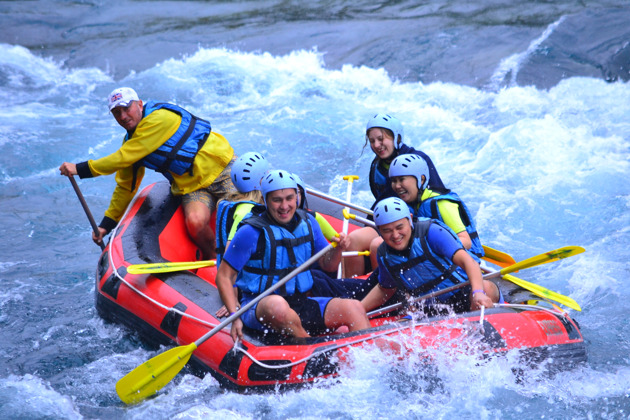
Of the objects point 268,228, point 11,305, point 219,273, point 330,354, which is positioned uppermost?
point 268,228

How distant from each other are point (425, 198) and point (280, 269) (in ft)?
3.43

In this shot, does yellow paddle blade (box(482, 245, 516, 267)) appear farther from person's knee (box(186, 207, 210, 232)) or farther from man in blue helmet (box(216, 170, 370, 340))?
person's knee (box(186, 207, 210, 232))

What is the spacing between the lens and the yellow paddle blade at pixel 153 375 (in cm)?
416

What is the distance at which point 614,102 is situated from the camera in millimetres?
8961

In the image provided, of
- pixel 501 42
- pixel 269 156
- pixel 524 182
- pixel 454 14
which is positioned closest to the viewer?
pixel 524 182

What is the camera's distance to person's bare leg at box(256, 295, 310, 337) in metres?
3.97

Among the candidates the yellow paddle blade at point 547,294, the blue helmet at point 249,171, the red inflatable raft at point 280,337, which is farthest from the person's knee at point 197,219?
the yellow paddle blade at point 547,294

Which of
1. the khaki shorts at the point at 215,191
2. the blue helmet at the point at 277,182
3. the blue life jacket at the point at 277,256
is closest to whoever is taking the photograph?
the blue helmet at the point at 277,182

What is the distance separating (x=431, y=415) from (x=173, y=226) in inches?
99.0

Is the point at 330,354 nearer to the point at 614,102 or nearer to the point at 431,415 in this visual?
the point at 431,415

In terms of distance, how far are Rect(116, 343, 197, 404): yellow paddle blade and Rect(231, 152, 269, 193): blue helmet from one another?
107cm

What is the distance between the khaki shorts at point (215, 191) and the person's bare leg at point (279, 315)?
1671 millimetres

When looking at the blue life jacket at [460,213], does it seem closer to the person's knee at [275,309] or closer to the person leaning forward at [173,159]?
the person's knee at [275,309]

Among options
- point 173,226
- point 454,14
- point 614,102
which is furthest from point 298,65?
point 173,226
